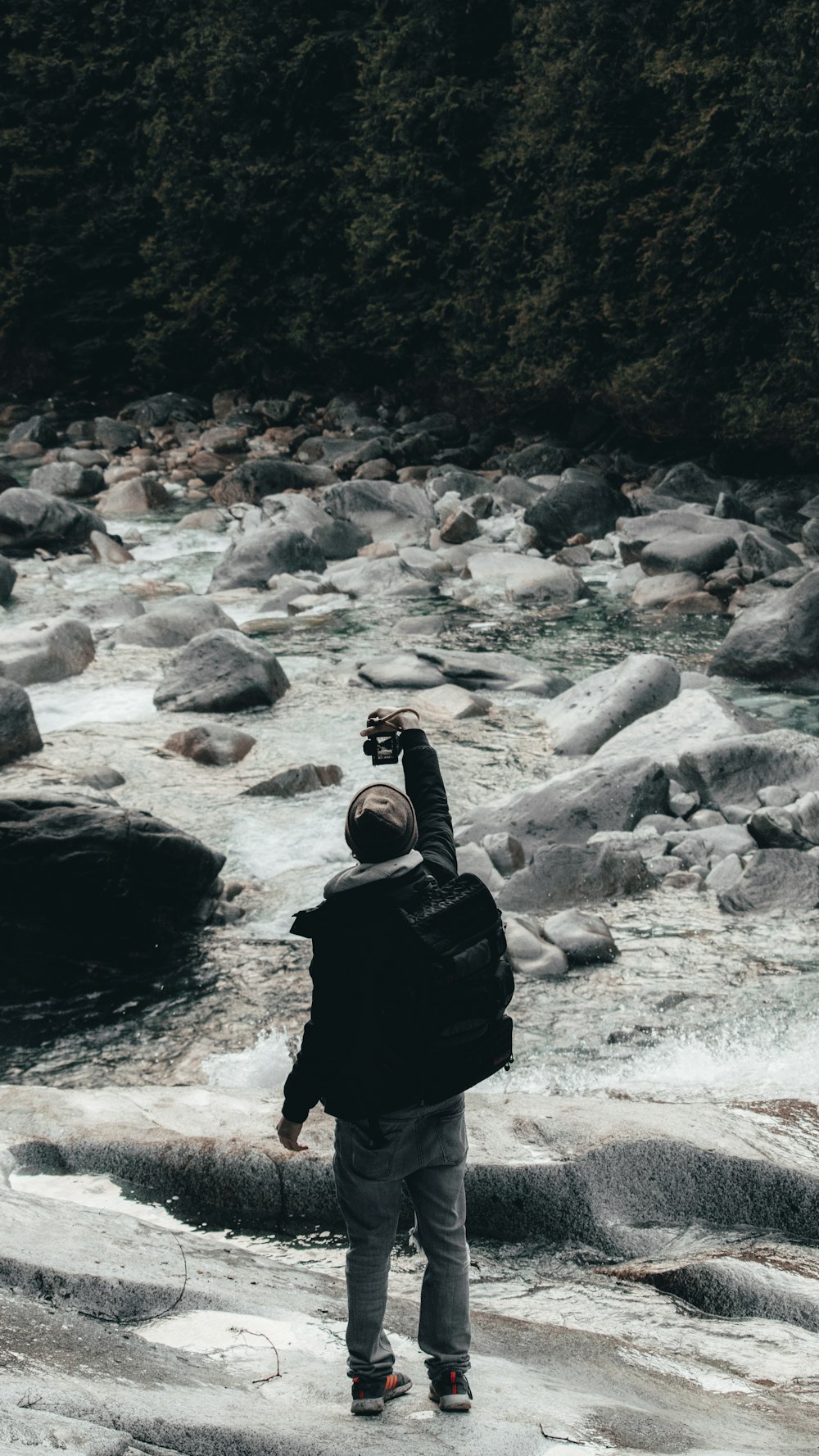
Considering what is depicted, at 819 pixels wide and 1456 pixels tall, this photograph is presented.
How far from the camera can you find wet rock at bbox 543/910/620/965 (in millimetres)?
6086

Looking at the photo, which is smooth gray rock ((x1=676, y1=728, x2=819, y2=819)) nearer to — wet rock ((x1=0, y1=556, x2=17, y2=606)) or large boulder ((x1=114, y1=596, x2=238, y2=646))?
large boulder ((x1=114, y1=596, x2=238, y2=646))

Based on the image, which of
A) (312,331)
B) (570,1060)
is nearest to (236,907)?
(570,1060)

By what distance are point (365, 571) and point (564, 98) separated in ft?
29.9

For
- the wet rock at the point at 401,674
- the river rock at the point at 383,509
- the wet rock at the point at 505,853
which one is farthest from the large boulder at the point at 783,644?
the river rock at the point at 383,509

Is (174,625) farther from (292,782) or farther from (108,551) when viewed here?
(292,782)

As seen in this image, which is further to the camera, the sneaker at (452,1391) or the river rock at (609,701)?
the river rock at (609,701)

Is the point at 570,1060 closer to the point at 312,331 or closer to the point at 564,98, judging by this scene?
the point at 564,98

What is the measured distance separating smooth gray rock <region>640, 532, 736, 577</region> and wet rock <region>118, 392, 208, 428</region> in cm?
1411

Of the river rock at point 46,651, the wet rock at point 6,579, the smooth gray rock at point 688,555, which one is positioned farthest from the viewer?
the smooth gray rock at point 688,555

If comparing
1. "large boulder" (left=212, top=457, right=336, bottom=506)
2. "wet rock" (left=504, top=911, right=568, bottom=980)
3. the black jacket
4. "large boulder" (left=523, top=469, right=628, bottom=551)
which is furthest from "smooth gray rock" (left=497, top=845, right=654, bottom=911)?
"large boulder" (left=212, top=457, right=336, bottom=506)

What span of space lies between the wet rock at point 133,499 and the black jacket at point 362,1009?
16.5 m

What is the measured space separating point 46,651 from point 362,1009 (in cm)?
877

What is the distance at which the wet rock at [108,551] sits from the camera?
15.2m

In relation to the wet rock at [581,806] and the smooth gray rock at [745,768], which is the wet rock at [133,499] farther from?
the smooth gray rock at [745,768]
